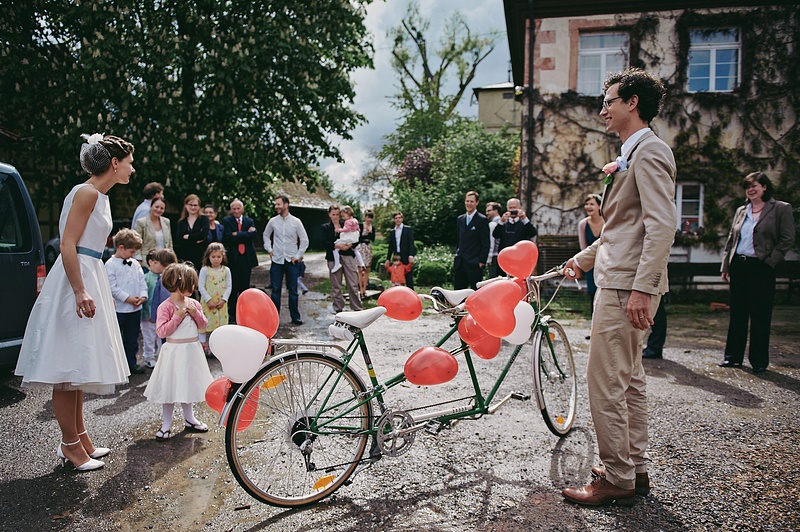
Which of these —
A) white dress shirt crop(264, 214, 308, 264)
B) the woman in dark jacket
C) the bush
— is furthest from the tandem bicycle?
the bush

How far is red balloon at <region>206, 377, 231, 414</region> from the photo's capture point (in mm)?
3008

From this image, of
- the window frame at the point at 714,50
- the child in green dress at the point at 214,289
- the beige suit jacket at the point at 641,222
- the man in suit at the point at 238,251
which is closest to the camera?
the beige suit jacket at the point at 641,222

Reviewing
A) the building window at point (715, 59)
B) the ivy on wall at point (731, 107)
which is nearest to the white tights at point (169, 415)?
the ivy on wall at point (731, 107)

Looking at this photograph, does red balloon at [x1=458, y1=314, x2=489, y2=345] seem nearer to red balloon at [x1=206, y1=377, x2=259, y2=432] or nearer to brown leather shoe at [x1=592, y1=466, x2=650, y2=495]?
brown leather shoe at [x1=592, y1=466, x2=650, y2=495]

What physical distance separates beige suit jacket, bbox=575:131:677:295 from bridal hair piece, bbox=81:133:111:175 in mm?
3174

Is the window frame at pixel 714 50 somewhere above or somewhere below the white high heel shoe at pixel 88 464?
above

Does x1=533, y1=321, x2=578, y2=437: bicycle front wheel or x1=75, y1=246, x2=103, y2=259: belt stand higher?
x1=75, y1=246, x2=103, y2=259: belt

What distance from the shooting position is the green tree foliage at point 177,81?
469 inches

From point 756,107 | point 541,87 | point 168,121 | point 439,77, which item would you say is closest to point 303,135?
point 168,121

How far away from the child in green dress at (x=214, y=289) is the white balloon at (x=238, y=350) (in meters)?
3.55

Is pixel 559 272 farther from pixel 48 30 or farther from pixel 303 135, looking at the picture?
pixel 48 30

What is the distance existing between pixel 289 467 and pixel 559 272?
2.25 m

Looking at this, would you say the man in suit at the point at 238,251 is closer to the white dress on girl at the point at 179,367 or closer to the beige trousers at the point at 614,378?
the white dress on girl at the point at 179,367

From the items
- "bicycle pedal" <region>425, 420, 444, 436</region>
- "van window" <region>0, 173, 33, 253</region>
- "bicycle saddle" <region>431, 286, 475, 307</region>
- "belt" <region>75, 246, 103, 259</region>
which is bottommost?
"bicycle pedal" <region>425, 420, 444, 436</region>
